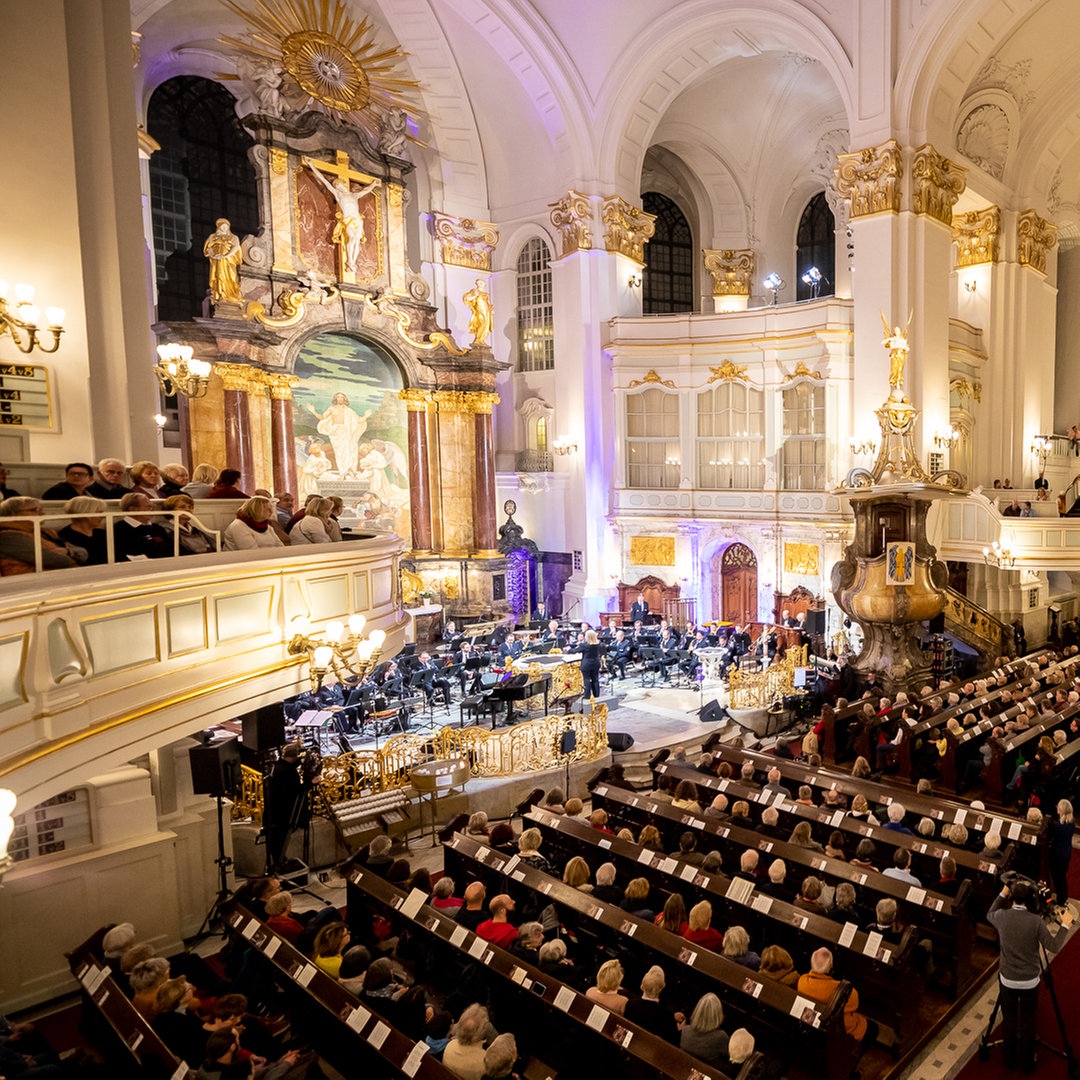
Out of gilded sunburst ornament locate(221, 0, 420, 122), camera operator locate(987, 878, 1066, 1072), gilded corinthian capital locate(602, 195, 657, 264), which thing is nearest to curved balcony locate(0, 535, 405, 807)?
camera operator locate(987, 878, 1066, 1072)

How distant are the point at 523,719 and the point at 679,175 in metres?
19.2

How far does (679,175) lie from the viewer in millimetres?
24766

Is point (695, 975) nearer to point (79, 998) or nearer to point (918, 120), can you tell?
point (79, 998)

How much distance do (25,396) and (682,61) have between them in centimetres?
1905

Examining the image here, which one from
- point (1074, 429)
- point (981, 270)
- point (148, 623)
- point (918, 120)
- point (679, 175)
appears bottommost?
point (148, 623)

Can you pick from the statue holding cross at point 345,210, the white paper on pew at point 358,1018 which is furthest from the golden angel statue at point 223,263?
the white paper on pew at point 358,1018

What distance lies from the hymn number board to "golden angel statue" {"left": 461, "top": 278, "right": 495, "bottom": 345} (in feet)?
43.4

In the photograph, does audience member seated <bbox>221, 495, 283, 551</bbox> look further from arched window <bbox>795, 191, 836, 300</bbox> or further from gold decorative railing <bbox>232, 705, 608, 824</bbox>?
arched window <bbox>795, 191, 836, 300</bbox>

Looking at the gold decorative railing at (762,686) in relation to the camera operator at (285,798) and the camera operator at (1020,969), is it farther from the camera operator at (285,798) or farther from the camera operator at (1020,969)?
the camera operator at (1020,969)

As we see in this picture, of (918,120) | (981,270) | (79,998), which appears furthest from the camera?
(981,270)

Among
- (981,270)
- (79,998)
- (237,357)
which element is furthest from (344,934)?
(981,270)

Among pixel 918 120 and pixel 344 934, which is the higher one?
pixel 918 120

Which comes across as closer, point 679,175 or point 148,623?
point 148,623

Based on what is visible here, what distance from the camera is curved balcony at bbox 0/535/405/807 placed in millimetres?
4398
